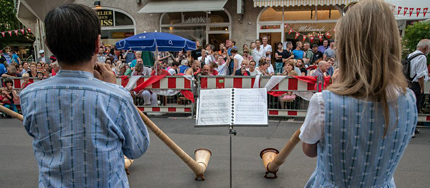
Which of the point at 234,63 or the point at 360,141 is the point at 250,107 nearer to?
the point at 360,141

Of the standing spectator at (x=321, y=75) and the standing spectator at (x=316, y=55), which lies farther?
the standing spectator at (x=316, y=55)

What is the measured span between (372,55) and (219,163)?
3831 mm

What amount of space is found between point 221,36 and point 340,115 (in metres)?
14.7

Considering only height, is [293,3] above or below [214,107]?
above

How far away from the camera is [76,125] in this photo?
1468mm

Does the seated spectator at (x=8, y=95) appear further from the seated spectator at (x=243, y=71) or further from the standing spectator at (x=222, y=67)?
the seated spectator at (x=243, y=71)

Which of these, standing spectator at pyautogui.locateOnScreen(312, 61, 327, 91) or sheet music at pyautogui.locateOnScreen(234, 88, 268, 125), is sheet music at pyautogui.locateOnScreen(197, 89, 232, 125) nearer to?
Answer: sheet music at pyautogui.locateOnScreen(234, 88, 268, 125)

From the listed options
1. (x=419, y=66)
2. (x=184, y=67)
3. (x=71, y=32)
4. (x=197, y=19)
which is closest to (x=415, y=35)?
(x=419, y=66)

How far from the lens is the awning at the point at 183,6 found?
47.2ft

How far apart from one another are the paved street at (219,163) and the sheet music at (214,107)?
976 millimetres

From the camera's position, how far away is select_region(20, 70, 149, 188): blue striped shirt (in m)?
1.46

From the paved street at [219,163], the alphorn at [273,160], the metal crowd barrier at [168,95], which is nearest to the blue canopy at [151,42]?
the metal crowd barrier at [168,95]

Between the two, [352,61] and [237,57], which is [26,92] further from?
[237,57]

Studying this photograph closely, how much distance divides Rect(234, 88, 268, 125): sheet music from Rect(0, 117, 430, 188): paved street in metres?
1.00
